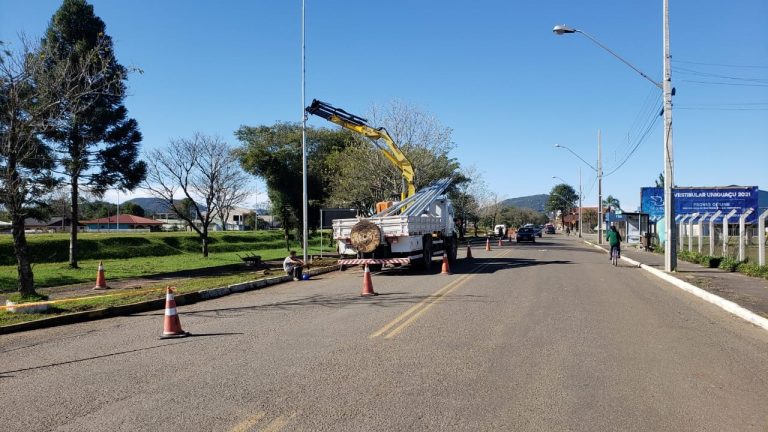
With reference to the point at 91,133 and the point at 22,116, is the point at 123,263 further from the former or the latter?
the point at 22,116

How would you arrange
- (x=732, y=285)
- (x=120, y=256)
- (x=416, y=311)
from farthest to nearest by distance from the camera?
(x=120, y=256) < (x=732, y=285) < (x=416, y=311)

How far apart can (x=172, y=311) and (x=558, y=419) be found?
6.15 metres

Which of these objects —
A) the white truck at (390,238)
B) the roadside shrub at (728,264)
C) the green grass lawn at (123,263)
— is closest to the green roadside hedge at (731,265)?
the roadside shrub at (728,264)

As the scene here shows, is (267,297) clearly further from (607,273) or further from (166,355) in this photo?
(607,273)

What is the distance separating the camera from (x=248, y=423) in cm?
468

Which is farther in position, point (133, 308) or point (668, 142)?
point (668, 142)

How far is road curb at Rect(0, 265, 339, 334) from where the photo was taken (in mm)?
10008

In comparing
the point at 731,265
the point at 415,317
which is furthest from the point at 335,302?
the point at 731,265

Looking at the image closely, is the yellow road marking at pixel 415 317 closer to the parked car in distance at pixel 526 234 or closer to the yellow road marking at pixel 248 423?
the yellow road marking at pixel 248 423

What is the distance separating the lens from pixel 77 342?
8.63 meters

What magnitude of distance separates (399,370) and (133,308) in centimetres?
783

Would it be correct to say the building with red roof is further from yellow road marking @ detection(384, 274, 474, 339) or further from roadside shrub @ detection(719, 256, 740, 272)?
yellow road marking @ detection(384, 274, 474, 339)

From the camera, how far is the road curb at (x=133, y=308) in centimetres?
1001

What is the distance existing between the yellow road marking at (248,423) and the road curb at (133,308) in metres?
7.02
